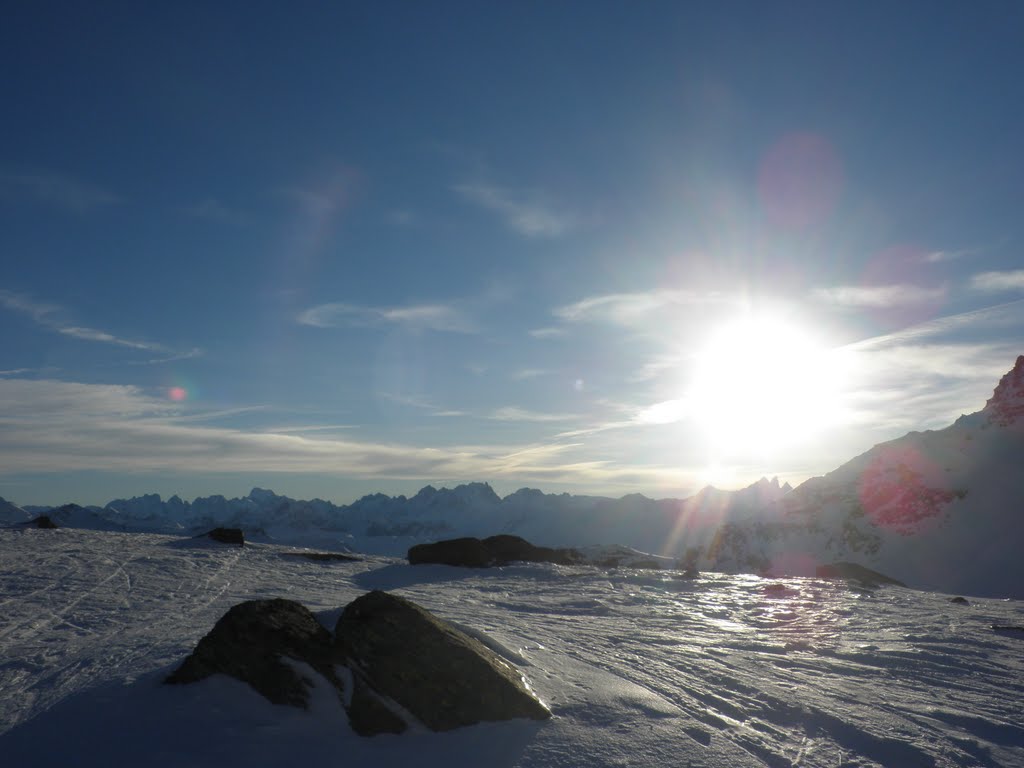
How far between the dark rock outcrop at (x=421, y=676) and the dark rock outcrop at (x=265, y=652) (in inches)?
13.1

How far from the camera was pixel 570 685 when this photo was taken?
330 inches

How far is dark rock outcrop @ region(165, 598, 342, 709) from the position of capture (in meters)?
7.16

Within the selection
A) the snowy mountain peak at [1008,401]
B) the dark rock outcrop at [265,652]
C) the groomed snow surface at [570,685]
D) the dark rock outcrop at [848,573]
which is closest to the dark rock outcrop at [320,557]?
the groomed snow surface at [570,685]

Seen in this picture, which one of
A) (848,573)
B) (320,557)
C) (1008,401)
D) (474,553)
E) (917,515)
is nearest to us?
(320,557)

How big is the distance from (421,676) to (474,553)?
71.2 feet

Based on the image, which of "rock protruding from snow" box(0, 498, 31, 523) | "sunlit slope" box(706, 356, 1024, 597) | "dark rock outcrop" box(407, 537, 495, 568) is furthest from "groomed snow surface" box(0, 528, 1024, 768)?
"rock protruding from snow" box(0, 498, 31, 523)

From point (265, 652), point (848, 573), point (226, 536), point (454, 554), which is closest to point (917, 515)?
point (848, 573)

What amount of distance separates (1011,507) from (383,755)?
145 m

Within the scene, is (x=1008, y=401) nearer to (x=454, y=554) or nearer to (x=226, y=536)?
(x=454, y=554)

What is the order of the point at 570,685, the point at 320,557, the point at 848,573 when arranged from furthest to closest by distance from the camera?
the point at 848,573
the point at 320,557
the point at 570,685

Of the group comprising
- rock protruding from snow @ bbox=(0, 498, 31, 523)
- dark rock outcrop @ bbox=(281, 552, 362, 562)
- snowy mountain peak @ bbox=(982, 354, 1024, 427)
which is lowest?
rock protruding from snow @ bbox=(0, 498, 31, 523)

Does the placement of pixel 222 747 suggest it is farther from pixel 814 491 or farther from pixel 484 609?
pixel 814 491

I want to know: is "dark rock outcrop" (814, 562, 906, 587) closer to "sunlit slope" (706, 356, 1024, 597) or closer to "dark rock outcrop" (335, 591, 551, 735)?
"dark rock outcrop" (335, 591, 551, 735)

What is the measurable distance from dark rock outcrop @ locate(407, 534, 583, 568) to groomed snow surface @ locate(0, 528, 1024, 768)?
29.1 feet
